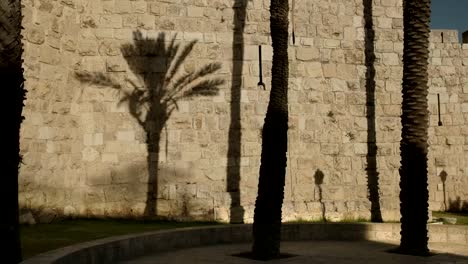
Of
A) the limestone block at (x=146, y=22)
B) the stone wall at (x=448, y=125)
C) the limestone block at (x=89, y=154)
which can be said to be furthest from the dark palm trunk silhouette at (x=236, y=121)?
the stone wall at (x=448, y=125)

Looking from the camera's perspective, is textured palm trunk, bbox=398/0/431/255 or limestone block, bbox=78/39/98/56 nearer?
textured palm trunk, bbox=398/0/431/255

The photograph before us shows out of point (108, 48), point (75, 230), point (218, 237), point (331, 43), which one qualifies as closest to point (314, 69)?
point (331, 43)

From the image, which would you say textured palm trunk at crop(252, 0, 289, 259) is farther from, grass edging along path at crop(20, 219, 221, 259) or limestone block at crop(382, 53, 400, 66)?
limestone block at crop(382, 53, 400, 66)

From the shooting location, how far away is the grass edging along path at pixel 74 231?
755cm

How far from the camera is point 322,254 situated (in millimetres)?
8328

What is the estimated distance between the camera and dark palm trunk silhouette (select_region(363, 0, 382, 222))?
13.3m

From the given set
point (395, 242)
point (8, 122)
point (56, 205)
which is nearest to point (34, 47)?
point (56, 205)

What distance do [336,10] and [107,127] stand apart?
6.60 metres

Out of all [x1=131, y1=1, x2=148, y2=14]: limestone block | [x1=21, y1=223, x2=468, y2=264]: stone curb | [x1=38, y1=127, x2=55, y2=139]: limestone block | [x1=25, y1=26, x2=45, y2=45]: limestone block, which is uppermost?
[x1=131, y1=1, x2=148, y2=14]: limestone block

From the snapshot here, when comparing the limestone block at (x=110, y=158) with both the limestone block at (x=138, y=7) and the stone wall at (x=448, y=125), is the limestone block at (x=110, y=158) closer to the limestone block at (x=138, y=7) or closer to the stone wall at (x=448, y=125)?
the limestone block at (x=138, y=7)

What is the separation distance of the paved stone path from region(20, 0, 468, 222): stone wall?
3225 millimetres

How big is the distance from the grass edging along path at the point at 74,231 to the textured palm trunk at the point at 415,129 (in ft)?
15.8

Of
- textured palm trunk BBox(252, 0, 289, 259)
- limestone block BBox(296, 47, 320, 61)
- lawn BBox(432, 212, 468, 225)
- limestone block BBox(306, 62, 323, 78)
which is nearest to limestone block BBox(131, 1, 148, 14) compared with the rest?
limestone block BBox(296, 47, 320, 61)

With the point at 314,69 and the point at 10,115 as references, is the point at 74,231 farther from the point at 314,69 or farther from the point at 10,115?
the point at 314,69
